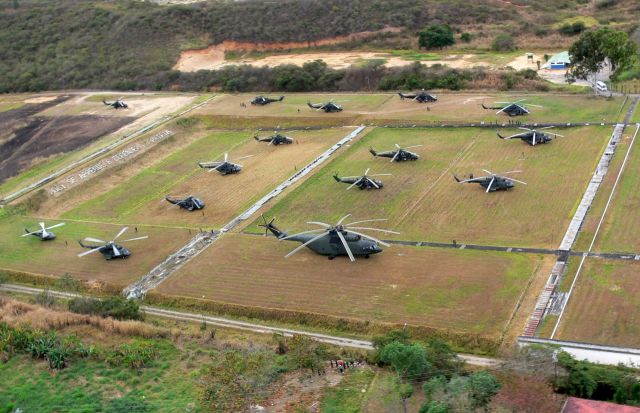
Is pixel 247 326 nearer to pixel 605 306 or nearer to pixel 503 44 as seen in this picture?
pixel 605 306

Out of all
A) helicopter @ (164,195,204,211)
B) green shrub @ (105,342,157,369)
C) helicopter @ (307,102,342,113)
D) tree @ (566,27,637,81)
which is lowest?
green shrub @ (105,342,157,369)

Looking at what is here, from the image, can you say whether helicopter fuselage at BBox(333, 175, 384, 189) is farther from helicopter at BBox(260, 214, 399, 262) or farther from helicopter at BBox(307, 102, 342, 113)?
helicopter at BBox(307, 102, 342, 113)

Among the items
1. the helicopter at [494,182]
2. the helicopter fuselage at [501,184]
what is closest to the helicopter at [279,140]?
the helicopter at [494,182]

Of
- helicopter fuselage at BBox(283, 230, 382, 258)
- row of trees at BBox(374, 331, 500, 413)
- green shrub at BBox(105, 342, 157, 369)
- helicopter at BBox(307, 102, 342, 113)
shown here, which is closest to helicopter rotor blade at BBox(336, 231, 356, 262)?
helicopter fuselage at BBox(283, 230, 382, 258)

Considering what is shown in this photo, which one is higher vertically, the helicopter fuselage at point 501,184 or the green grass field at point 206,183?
the helicopter fuselage at point 501,184

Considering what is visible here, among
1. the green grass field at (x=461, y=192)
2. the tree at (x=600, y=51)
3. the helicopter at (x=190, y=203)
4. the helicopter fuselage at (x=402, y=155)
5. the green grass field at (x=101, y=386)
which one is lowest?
the green grass field at (x=101, y=386)

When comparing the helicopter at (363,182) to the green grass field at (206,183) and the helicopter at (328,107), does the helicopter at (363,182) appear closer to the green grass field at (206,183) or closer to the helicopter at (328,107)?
the green grass field at (206,183)
